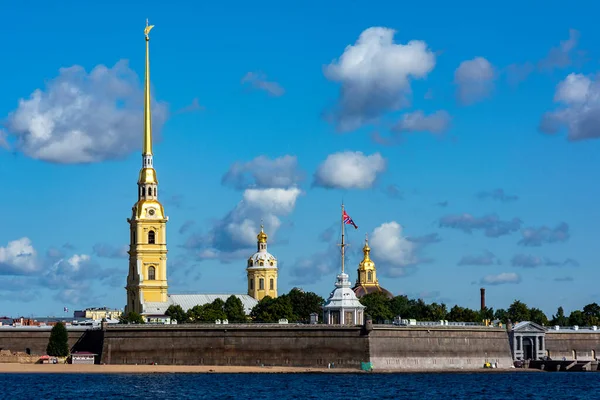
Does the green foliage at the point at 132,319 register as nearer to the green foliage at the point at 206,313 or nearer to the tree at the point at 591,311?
the green foliage at the point at 206,313

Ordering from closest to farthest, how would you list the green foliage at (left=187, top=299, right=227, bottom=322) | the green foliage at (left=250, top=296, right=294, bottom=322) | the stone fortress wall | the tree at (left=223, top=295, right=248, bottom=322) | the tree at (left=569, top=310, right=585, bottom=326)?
the stone fortress wall < the green foliage at (left=187, top=299, right=227, bottom=322) < the green foliage at (left=250, top=296, right=294, bottom=322) < the tree at (left=223, top=295, right=248, bottom=322) < the tree at (left=569, top=310, right=585, bottom=326)

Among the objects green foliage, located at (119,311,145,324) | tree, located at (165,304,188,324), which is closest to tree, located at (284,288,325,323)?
tree, located at (165,304,188,324)

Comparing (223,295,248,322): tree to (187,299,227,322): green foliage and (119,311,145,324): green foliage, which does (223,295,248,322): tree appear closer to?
(187,299,227,322): green foliage

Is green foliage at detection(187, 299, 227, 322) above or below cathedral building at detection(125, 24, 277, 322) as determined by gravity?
below

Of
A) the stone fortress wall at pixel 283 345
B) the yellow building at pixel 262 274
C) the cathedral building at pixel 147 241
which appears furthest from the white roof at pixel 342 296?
the yellow building at pixel 262 274

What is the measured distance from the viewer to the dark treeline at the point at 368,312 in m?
157

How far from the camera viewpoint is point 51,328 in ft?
443

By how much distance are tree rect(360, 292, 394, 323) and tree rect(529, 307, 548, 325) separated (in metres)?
19.9

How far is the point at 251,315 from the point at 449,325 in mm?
36681

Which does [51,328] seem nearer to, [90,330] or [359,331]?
[90,330]

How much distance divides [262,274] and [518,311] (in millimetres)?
35995

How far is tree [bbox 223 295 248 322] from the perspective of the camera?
158 meters

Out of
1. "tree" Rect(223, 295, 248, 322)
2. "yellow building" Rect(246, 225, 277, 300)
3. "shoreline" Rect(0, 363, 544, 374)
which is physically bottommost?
"shoreline" Rect(0, 363, 544, 374)

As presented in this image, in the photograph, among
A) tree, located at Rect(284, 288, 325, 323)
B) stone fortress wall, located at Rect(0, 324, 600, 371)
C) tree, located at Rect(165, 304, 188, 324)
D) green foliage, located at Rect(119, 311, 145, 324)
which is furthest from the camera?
tree, located at Rect(284, 288, 325, 323)
